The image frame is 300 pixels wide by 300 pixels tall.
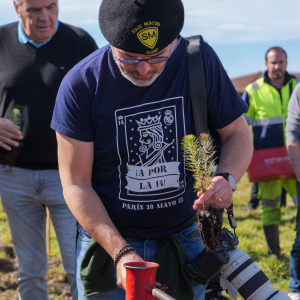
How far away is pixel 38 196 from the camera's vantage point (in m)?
3.15

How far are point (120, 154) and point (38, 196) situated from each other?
4.57ft

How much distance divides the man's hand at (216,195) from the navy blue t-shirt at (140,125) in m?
0.35

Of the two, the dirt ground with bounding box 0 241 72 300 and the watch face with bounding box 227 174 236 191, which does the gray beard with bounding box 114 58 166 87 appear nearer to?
the watch face with bounding box 227 174 236 191

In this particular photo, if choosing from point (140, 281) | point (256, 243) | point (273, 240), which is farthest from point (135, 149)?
point (256, 243)

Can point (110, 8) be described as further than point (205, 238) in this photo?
Yes

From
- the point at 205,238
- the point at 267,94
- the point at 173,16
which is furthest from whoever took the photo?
the point at 267,94

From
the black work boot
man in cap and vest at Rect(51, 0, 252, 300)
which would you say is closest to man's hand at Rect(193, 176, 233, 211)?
man in cap and vest at Rect(51, 0, 252, 300)

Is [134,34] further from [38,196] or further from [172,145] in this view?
[38,196]

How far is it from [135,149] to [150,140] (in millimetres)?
83

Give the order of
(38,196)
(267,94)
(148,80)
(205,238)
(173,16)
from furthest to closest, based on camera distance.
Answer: (267,94), (38,196), (148,80), (173,16), (205,238)

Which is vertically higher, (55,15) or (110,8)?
(55,15)

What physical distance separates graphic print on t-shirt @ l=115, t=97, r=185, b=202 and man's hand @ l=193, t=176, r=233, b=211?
355mm

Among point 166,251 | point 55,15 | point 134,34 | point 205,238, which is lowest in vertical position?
point 166,251

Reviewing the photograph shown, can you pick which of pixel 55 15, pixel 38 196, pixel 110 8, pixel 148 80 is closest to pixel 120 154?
pixel 148 80
